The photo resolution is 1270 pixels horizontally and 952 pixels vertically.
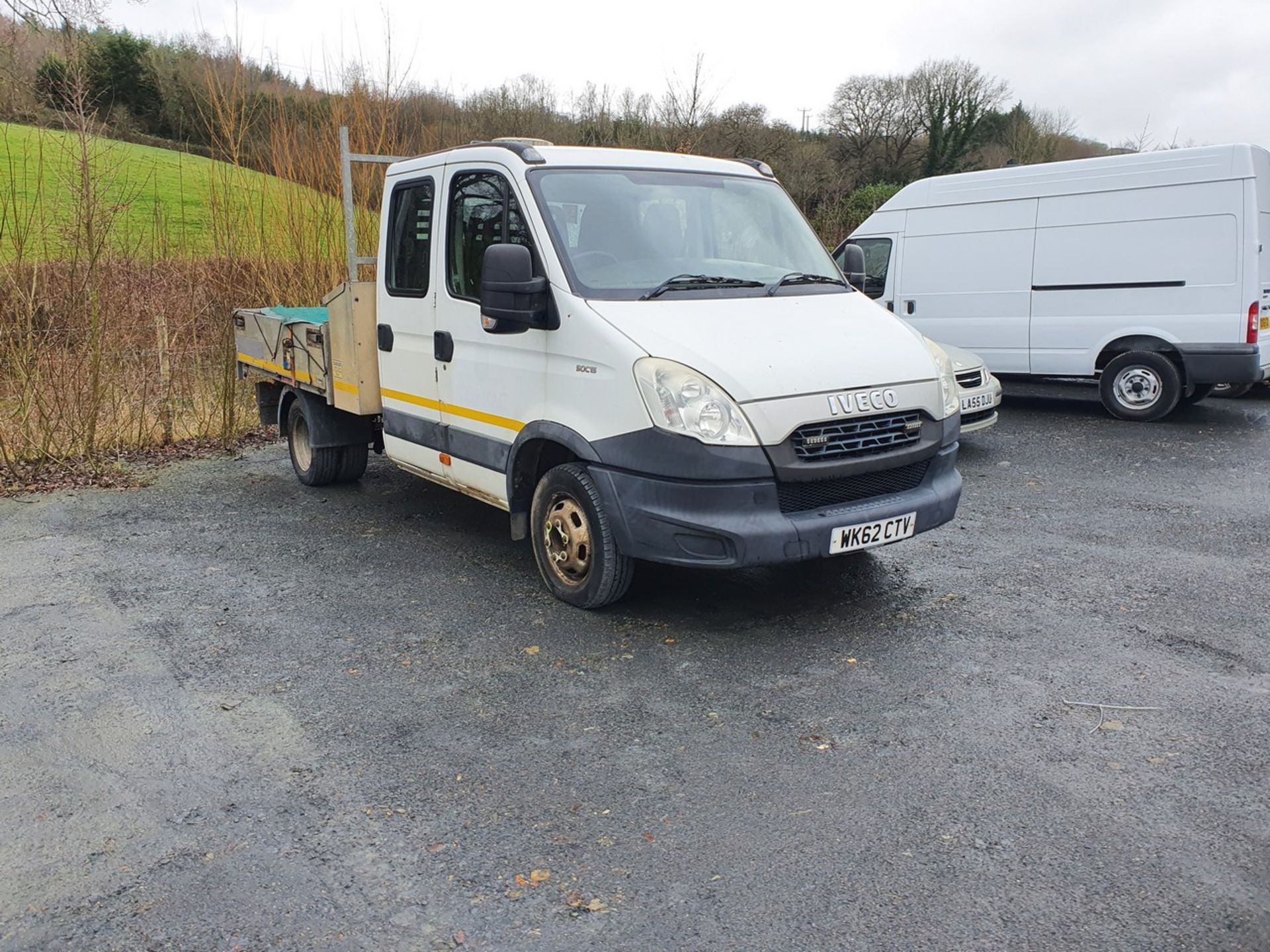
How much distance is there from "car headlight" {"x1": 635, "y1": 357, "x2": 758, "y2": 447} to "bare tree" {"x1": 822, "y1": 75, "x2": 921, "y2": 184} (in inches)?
1217

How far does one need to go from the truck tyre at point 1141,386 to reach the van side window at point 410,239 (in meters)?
7.65

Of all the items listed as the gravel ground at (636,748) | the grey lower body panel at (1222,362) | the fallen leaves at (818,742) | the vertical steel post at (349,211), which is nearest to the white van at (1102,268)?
the grey lower body panel at (1222,362)

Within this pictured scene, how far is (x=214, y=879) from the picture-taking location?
2859mm

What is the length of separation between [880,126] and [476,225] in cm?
3104

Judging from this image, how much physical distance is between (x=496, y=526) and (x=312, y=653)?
7.25 feet

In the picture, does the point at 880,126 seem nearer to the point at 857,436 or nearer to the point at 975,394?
the point at 975,394

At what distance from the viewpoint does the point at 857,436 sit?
4496 mm

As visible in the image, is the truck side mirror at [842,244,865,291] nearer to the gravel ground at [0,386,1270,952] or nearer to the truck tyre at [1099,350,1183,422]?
the gravel ground at [0,386,1270,952]

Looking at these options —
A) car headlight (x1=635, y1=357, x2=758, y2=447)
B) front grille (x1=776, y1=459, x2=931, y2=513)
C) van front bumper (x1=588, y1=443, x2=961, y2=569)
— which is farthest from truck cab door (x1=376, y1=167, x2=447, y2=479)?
front grille (x1=776, y1=459, x2=931, y2=513)

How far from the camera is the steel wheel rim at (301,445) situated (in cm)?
764

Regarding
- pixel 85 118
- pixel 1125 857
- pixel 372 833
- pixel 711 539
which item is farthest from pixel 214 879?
pixel 85 118

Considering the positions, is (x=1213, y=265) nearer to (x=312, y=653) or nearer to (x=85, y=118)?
(x=312, y=653)

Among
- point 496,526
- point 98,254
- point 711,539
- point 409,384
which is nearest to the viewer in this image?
point 711,539

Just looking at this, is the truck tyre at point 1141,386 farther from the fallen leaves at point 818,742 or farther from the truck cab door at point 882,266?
the fallen leaves at point 818,742
